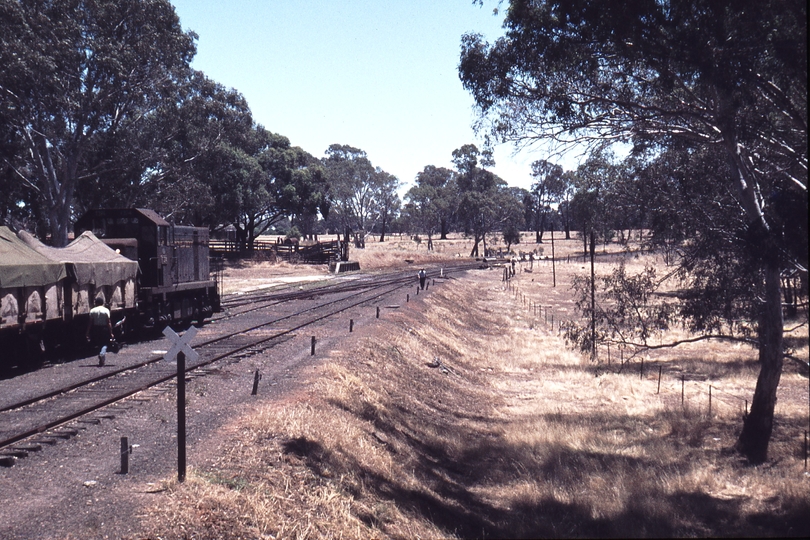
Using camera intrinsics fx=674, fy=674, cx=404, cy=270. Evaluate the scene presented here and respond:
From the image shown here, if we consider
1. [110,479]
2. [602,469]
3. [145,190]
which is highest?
[145,190]

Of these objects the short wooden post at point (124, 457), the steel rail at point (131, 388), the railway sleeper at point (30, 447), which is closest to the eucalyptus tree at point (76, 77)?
Answer: the steel rail at point (131, 388)

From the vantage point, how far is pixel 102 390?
13469mm

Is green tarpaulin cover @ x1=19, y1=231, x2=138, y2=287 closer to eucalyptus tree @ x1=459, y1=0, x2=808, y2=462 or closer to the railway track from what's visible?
the railway track

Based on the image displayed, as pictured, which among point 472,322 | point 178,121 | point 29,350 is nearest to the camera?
point 29,350

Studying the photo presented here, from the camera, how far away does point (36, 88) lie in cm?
3353

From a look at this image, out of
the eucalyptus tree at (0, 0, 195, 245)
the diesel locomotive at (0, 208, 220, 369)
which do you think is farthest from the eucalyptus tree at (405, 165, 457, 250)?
the diesel locomotive at (0, 208, 220, 369)

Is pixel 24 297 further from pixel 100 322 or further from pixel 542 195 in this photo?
pixel 542 195

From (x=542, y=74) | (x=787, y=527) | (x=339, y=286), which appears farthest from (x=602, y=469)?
(x=339, y=286)

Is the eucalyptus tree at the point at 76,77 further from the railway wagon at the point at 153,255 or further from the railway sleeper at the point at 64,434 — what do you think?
the railway sleeper at the point at 64,434

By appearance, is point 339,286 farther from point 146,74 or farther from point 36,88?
point 36,88

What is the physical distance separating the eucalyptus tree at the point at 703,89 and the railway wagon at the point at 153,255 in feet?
35.4

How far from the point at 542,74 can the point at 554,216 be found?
133421 mm

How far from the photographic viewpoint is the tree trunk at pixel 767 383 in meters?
13.7

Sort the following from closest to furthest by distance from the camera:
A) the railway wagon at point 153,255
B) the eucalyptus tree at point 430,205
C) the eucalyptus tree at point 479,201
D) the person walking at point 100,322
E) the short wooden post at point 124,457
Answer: the short wooden post at point 124,457 < the person walking at point 100,322 < the railway wagon at point 153,255 < the eucalyptus tree at point 479,201 < the eucalyptus tree at point 430,205
